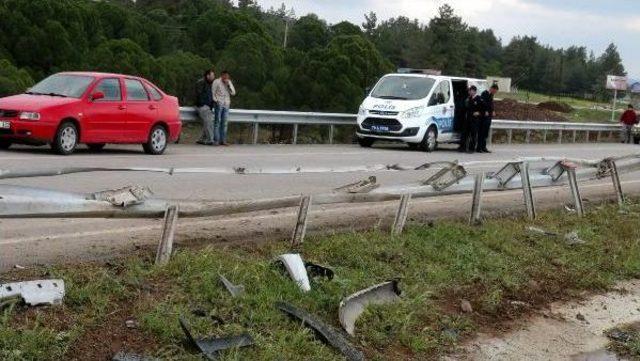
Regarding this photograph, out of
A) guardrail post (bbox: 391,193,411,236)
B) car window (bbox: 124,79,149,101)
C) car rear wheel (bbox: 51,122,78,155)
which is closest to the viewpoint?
guardrail post (bbox: 391,193,411,236)

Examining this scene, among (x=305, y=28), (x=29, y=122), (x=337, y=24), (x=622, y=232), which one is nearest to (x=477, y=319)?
(x=622, y=232)

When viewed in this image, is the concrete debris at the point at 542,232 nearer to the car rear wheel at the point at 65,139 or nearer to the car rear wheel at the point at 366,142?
the car rear wheel at the point at 65,139

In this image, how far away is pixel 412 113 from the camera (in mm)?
22906

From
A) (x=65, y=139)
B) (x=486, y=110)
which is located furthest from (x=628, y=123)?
(x=65, y=139)

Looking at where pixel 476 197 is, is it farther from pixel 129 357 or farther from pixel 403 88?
pixel 403 88

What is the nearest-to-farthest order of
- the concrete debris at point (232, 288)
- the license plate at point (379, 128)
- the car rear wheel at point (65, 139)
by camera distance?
the concrete debris at point (232, 288), the car rear wheel at point (65, 139), the license plate at point (379, 128)

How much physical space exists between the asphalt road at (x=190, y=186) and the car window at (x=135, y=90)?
112 centimetres

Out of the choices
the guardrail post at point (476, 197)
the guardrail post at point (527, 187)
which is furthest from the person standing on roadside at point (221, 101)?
the guardrail post at point (476, 197)

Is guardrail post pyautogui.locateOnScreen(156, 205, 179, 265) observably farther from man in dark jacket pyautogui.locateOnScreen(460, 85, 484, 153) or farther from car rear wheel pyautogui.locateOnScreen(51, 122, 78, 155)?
man in dark jacket pyautogui.locateOnScreen(460, 85, 484, 153)

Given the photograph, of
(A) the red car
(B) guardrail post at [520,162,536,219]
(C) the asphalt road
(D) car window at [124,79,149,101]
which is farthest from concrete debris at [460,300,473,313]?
(D) car window at [124,79,149,101]

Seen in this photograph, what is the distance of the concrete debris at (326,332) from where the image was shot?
5.18 metres

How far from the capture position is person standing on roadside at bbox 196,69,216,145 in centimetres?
2023

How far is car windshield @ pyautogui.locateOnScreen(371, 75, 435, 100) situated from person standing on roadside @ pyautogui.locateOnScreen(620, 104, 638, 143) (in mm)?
19688

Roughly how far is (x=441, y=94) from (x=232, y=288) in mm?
18814
